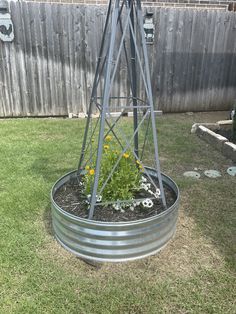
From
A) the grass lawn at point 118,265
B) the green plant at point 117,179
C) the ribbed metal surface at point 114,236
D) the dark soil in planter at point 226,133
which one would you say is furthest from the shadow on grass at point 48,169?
the dark soil in planter at point 226,133

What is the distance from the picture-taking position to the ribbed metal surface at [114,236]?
227 cm

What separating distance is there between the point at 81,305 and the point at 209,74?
668 cm

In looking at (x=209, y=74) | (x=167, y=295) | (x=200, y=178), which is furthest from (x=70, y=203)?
(x=209, y=74)

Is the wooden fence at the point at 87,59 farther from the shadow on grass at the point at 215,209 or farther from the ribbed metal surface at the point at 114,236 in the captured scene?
the ribbed metal surface at the point at 114,236

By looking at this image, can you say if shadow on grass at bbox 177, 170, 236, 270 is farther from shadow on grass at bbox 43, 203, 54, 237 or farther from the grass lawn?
shadow on grass at bbox 43, 203, 54, 237

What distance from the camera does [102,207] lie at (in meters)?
2.70

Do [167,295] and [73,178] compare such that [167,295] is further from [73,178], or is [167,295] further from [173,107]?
[173,107]

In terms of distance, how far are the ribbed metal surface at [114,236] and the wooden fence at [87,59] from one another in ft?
15.4

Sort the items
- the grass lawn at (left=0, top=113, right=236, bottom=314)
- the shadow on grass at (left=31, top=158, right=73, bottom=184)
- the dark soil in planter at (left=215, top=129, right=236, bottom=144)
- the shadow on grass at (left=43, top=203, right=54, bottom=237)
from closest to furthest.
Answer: the grass lawn at (left=0, top=113, right=236, bottom=314) < the shadow on grass at (left=43, top=203, right=54, bottom=237) < the shadow on grass at (left=31, top=158, right=73, bottom=184) < the dark soil in planter at (left=215, top=129, right=236, bottom=144)

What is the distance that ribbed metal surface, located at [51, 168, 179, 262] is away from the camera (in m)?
2.27

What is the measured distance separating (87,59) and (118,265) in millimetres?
5220

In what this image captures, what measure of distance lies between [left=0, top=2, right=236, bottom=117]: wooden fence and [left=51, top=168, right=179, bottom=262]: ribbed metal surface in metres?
4.69

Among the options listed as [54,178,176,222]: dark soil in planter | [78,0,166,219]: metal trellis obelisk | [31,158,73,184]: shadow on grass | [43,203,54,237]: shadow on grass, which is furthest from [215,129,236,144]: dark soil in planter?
[43,203,54,237]: shadow on grass

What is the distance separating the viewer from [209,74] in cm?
745
